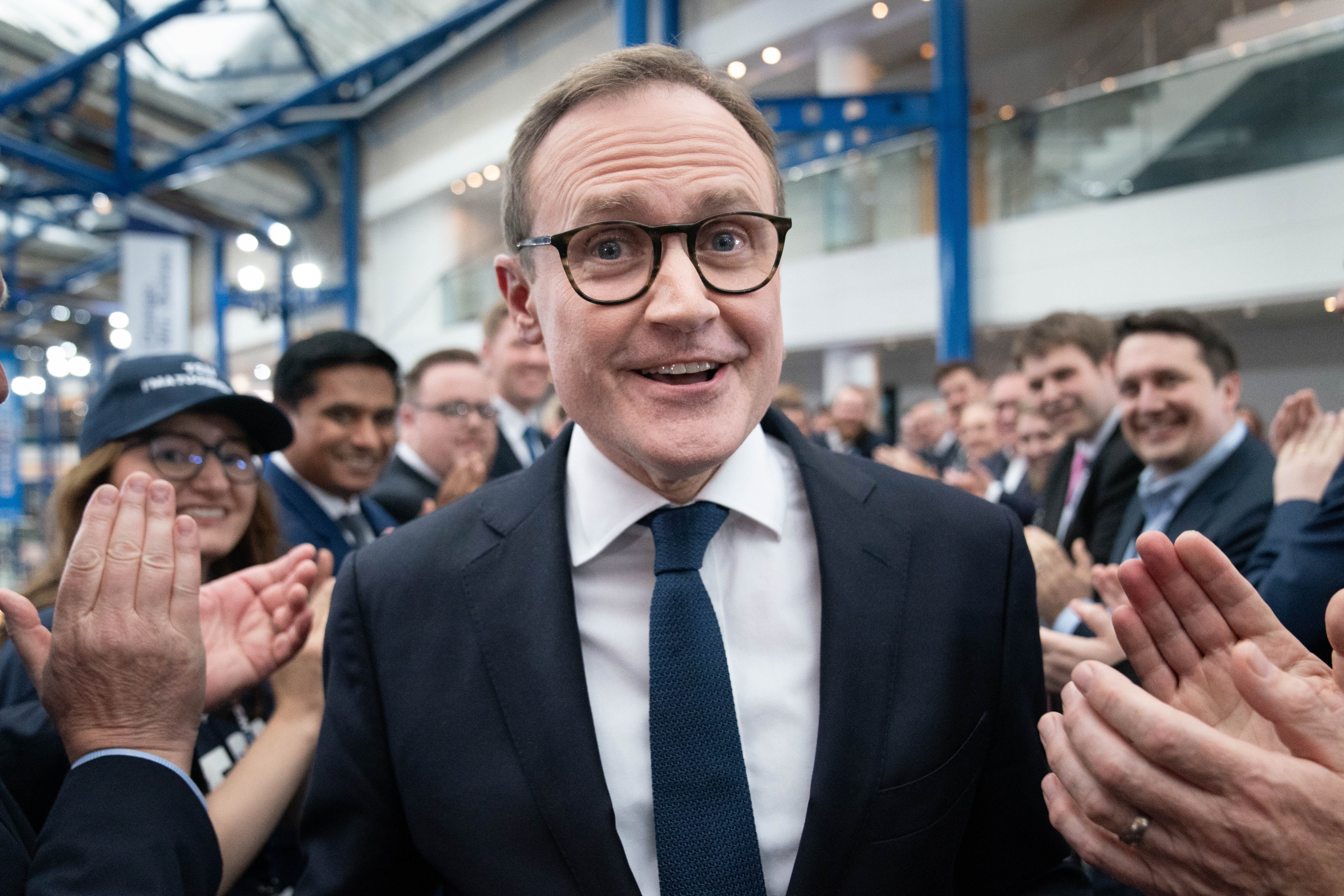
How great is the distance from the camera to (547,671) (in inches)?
45.5

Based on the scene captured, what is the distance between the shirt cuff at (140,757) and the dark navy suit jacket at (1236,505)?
2228mm

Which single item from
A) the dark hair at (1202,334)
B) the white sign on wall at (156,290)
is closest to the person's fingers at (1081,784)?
the dark hair at (1202,334)

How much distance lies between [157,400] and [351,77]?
13.9 metres

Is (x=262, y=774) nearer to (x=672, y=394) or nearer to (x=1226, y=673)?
(x=672, y=394)

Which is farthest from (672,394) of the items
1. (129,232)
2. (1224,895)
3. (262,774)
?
(129,232)

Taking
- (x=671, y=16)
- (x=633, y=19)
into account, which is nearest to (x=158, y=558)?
(x=633, y=19)

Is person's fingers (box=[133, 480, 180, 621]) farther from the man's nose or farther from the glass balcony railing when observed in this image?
the glass balcony railing

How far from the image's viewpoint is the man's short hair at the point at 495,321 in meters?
4.12

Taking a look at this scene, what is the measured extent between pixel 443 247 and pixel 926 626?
50.4ft

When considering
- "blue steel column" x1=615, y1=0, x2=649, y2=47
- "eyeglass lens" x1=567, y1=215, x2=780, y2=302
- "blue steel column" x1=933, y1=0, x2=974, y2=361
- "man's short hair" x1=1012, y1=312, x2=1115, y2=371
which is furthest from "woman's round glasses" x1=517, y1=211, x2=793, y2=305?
"blue steel column" x1=933, y1=0, x2=974, y2=361

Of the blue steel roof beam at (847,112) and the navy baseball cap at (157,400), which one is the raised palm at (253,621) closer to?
the navy baseball cap at (157,400)

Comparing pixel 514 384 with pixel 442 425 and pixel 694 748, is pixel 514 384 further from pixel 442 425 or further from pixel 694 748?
pixel 694 748

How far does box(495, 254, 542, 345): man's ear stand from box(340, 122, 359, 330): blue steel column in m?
16.2

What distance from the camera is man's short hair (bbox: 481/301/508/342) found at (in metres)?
4.12
